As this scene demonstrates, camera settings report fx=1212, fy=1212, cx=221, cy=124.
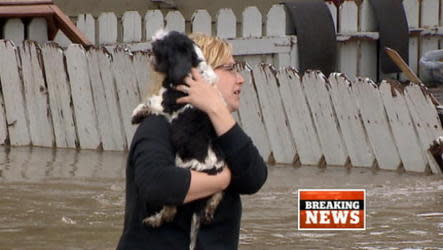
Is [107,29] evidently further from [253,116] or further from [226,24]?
[253,116]

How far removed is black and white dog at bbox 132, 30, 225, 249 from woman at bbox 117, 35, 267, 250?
0.9 inches

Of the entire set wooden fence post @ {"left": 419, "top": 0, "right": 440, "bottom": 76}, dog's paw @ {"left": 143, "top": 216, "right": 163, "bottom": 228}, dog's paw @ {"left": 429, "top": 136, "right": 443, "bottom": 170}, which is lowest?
→ dog's paw @ {"left": 429, "top": 136, "right": 443, "bottom": 170}

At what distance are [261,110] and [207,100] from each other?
20.0ft

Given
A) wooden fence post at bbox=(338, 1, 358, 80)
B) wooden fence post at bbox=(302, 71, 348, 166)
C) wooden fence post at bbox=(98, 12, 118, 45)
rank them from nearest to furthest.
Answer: wooden fence post at bbox=(302, 71, 348, 166), wooden fence post at bbox=(98, 12, 118, 45), wooden fence post at bbox=(338, 1, 358, 80)

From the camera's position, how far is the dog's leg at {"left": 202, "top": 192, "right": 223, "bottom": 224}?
12.6 feet

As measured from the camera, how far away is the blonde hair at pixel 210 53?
393 centimetres

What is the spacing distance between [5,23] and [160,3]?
4740mm

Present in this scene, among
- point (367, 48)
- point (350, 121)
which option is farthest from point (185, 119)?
point (367, 48)

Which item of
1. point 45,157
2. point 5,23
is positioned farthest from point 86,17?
point 45,157

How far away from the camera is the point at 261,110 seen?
32.5 ft

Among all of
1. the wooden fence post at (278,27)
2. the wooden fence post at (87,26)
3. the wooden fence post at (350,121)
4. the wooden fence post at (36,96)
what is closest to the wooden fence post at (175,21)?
the wooden fence post at (87,26)

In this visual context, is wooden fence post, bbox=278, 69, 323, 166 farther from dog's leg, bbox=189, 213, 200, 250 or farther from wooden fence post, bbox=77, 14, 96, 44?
dog's leg, bbox=189, 213, 200, 250

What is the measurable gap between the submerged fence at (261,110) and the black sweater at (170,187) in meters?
5.39

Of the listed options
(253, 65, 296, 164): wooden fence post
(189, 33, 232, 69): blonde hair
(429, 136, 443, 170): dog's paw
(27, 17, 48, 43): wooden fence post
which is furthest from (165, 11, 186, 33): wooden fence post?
(189, 33, 232, 69): blonde hair
